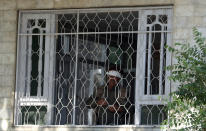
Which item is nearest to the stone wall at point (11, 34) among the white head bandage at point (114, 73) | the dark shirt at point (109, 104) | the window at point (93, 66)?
the window at point (93, 66)

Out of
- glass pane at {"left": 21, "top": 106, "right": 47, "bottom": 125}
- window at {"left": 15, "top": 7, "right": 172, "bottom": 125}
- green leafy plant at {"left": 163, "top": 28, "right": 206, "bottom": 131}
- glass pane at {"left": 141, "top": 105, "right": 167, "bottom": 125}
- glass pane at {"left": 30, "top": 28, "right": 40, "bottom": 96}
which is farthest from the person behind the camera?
glass pane at {"left": 30, "top": 28, "right": 40, "bottom": 96}

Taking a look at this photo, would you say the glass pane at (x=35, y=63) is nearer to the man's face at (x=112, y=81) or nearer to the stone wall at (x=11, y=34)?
the stone wall at (x=11, y=34)

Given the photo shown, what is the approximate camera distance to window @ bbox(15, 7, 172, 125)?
11.1 metres

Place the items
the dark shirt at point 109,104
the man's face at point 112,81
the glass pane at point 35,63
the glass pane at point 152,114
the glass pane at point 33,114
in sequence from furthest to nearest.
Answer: the glass pane at point 35,63 → the glass pane at point 33,114 → the man's face at point 112,81 → the dark shirt at point 109,104 → the glass pane at point 152,114

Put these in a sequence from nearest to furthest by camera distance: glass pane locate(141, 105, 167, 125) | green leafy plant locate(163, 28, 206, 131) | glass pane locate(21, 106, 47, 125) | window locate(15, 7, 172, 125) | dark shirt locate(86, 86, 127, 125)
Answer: green leafy plant locate(163, 28, 206, 131) → glass pane locate(141, 105, 167, 125) → window locate(15, 7, 172, 125) → dark shirt locate(86, 86, 127, 125) → glass pane locate(21, 106, 47, 125)

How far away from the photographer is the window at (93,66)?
1108 centimetres

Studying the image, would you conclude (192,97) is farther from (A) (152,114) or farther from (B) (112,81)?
(B) (112,81)

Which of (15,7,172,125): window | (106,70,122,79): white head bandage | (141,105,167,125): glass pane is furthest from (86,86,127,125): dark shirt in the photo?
(141,105,167,125): glass pane

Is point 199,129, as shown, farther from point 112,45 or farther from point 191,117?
point 112,45

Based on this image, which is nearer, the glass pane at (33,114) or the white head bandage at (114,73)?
the white head bandage at (114,73)

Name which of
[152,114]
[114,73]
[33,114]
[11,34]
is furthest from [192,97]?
[11,34]

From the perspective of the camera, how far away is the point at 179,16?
10859 mm

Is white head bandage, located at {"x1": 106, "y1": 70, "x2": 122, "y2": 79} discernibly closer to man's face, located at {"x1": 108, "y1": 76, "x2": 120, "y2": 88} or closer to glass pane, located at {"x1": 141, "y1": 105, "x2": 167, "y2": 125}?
man's face, located at {"x1": 108, "y1": 76, "x2": 120, "y2": 88}

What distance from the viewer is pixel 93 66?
11500 mm
